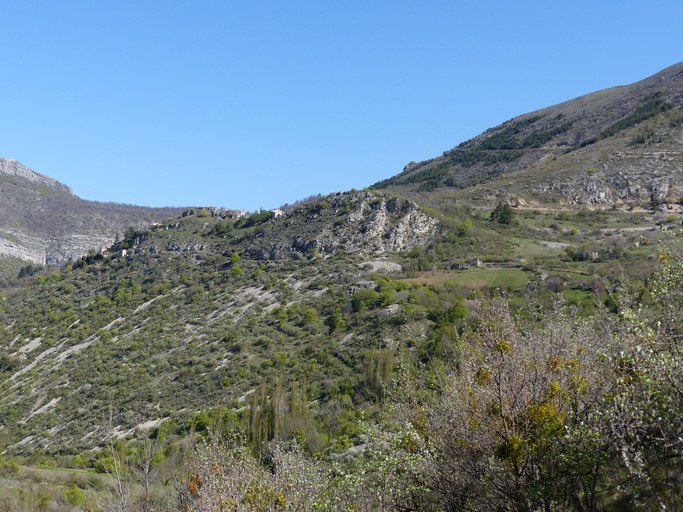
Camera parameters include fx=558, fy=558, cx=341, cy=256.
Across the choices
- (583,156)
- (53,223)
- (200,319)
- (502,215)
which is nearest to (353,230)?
(502,215)

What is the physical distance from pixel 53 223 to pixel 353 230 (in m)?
144

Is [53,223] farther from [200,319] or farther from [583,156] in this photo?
[583,156]

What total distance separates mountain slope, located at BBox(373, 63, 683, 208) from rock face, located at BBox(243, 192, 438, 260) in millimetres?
12147

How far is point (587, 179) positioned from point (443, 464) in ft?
265

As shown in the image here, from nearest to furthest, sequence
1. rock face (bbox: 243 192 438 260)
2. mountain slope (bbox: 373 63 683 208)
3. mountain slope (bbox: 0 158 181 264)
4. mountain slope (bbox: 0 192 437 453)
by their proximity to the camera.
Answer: mountain slope (bbox: 0 192 437 453) → rock face (bbox: 243 192 438 260) → mountain slope (bbox: 373 63 683 208) → mountain slope (bbox: 0 158 181 264)

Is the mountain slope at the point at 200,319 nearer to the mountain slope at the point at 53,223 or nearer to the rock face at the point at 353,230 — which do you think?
the rock face at the point at 353,230

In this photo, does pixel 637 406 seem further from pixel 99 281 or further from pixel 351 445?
pixel 99 281

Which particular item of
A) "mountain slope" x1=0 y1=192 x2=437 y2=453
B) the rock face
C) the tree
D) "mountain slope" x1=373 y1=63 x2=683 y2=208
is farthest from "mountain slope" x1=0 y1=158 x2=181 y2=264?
the tree

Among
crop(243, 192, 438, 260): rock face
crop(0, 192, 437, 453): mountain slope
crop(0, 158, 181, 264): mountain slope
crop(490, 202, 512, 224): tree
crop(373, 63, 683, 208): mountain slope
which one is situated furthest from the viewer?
crop(0, 158, 181, 264): mountain slope

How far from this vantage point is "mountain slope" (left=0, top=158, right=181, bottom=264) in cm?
15925

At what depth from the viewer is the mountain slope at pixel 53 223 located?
522ft

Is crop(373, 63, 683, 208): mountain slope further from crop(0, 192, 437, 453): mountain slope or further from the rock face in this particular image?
crop(0, 192, 437, 453): mountain slope

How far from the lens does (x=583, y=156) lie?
301ft

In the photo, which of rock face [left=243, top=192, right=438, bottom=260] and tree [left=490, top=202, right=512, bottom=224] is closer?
rock face [left=243, top=192, right=438, bottom=260]
